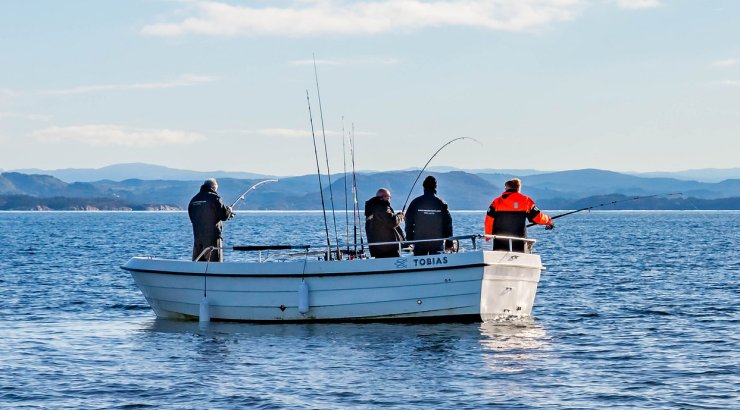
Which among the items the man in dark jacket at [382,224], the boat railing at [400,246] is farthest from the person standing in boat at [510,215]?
the man in dark jacket at [382,224]

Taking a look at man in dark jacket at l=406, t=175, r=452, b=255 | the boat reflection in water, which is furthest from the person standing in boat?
the boat reflection in water

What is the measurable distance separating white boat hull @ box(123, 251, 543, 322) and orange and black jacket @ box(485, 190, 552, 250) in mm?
489

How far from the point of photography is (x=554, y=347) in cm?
1619

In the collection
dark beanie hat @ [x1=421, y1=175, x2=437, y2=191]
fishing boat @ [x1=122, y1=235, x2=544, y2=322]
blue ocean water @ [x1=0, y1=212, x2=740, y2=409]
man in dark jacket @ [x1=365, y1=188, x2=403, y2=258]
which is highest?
dark beanie hat @ [x1=421, y1=175, x2=437, y2=191]

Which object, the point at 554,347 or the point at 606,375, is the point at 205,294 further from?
the point at 606,375

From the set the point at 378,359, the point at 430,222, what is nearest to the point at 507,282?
the point at 430,222

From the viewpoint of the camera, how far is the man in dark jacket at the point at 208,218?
18.5 meters

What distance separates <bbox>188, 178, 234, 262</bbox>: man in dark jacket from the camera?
18.5 meters

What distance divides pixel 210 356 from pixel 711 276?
72.0ft

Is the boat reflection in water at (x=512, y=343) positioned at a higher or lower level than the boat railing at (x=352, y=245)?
lower

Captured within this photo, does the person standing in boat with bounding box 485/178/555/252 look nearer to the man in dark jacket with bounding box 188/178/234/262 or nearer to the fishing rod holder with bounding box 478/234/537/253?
the fishing rod holder with bounding box 478/234/537/253

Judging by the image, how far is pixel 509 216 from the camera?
58.3 feet

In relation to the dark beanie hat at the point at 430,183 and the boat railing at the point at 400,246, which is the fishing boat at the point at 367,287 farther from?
the dark beanie hat at the point at 430,183

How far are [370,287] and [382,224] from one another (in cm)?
109
